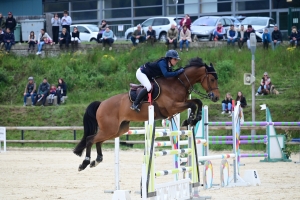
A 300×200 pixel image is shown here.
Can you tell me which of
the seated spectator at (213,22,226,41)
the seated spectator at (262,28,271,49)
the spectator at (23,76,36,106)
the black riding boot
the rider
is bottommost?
the spectator at (23,76,36,106)

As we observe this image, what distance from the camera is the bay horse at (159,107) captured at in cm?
1099

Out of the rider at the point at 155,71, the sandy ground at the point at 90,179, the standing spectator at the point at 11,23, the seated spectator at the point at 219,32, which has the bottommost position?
the sandy ground at the point at 90,179

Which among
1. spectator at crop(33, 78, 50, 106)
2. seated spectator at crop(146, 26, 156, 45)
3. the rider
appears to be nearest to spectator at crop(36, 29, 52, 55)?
seated spectator at crop(146, 26, 156, 45)

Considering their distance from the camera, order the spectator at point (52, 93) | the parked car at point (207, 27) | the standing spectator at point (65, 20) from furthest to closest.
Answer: the parked car at point (207, 27) < the standing spectator at point (65, 20) < the spectator at point (52, 93)

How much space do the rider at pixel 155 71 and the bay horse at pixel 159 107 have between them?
0.12 meters

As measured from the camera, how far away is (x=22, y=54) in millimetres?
30062

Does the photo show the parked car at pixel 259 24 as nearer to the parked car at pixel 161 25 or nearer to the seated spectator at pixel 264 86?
the parked car at pixel 161 25

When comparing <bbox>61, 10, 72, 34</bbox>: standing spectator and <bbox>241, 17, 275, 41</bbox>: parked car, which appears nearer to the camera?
<bbox>241, 17, 275, 41</bbox>: parked car

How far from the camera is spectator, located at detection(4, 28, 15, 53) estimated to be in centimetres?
2925

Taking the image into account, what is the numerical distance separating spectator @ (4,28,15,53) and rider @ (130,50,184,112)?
62.2 feet

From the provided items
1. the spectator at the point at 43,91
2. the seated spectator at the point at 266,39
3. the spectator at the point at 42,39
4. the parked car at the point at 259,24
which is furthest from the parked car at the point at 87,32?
the seated spectator at the point at 266,39

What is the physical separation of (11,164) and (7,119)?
8.61m

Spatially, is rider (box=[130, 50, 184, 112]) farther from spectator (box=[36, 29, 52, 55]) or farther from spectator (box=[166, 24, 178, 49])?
spectator (box=[36, 29, 52, 55])

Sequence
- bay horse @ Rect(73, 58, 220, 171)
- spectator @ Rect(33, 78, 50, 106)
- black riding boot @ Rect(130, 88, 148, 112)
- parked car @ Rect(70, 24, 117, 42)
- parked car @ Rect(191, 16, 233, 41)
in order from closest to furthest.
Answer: bay horse @ Rect(73, 58, 220, 171) → black riding boot @ Rect(130, 88, 148, 112) → spectator @ Rect(33, 78, 50, 106) → parked car @ Rect(191, 16, 233, 41) → parked car @ Rect(70, 24, 117, 42)
